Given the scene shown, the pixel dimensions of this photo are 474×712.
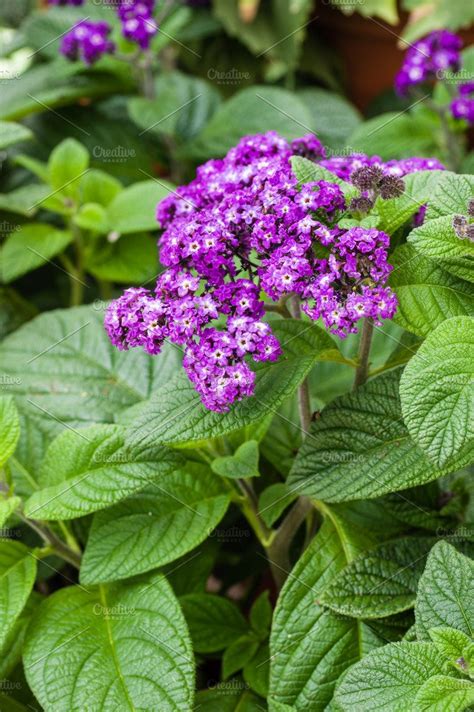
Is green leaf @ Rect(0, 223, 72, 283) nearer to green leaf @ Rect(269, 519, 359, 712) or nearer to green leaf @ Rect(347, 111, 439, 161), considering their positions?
green leaf @ Rect(347, 111, 439, 161)

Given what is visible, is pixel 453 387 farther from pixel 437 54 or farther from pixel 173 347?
pixel 437 54

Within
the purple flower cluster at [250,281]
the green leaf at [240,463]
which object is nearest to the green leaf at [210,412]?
the purple flower cluster at [250,281]

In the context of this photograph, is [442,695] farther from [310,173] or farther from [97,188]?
[97,188]

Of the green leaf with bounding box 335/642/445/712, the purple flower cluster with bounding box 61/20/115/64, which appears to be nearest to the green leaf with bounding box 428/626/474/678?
the green leaf with bounding box 335/642/445/712

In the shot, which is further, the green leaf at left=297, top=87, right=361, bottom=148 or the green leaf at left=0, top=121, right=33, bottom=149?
the green leaf at left=297, top=87, right=361, bottom=148

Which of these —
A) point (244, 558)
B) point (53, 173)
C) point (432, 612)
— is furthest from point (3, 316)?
point (432, 612)

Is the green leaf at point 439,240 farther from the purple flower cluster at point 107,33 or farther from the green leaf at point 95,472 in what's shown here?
the purple flower cluster at point 107,33
